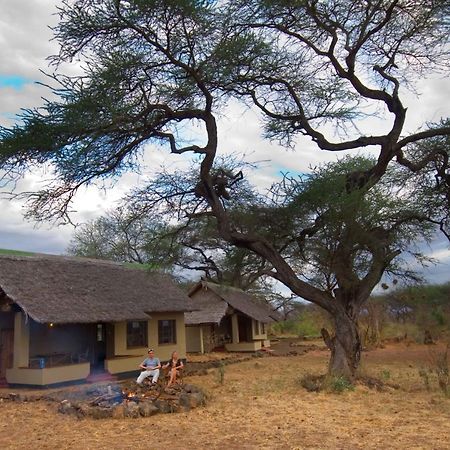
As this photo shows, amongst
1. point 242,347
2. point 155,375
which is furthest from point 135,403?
point 242,347

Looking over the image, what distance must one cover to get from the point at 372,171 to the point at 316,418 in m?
6.86

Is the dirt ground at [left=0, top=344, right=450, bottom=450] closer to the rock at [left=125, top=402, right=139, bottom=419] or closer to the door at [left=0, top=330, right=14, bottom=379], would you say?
the rock at [left=125, top=402, right=139, bottom=419]

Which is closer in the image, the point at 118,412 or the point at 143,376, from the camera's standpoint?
the point at 118,412

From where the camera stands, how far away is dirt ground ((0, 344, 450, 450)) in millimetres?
7727

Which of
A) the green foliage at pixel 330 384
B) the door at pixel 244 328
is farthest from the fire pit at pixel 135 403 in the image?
the door at pixel 244 328

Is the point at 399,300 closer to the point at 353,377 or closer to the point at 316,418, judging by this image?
the point at 353,377

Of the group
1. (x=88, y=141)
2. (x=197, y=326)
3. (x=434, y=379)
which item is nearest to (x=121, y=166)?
(x=88, y=141)

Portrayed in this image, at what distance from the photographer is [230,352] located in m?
28.6

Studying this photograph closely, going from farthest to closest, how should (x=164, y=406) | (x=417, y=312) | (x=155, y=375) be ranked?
(x=417, y=312) → (x=155, y=375) → (x=164, y=406)

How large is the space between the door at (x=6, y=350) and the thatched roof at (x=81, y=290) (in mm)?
1711

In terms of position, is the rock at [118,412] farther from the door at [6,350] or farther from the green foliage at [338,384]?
the door at [6,350]

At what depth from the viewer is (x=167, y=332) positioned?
21.7m

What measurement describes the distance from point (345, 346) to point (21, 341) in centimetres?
931

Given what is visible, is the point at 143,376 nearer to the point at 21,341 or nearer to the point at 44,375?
the point at 44,375
